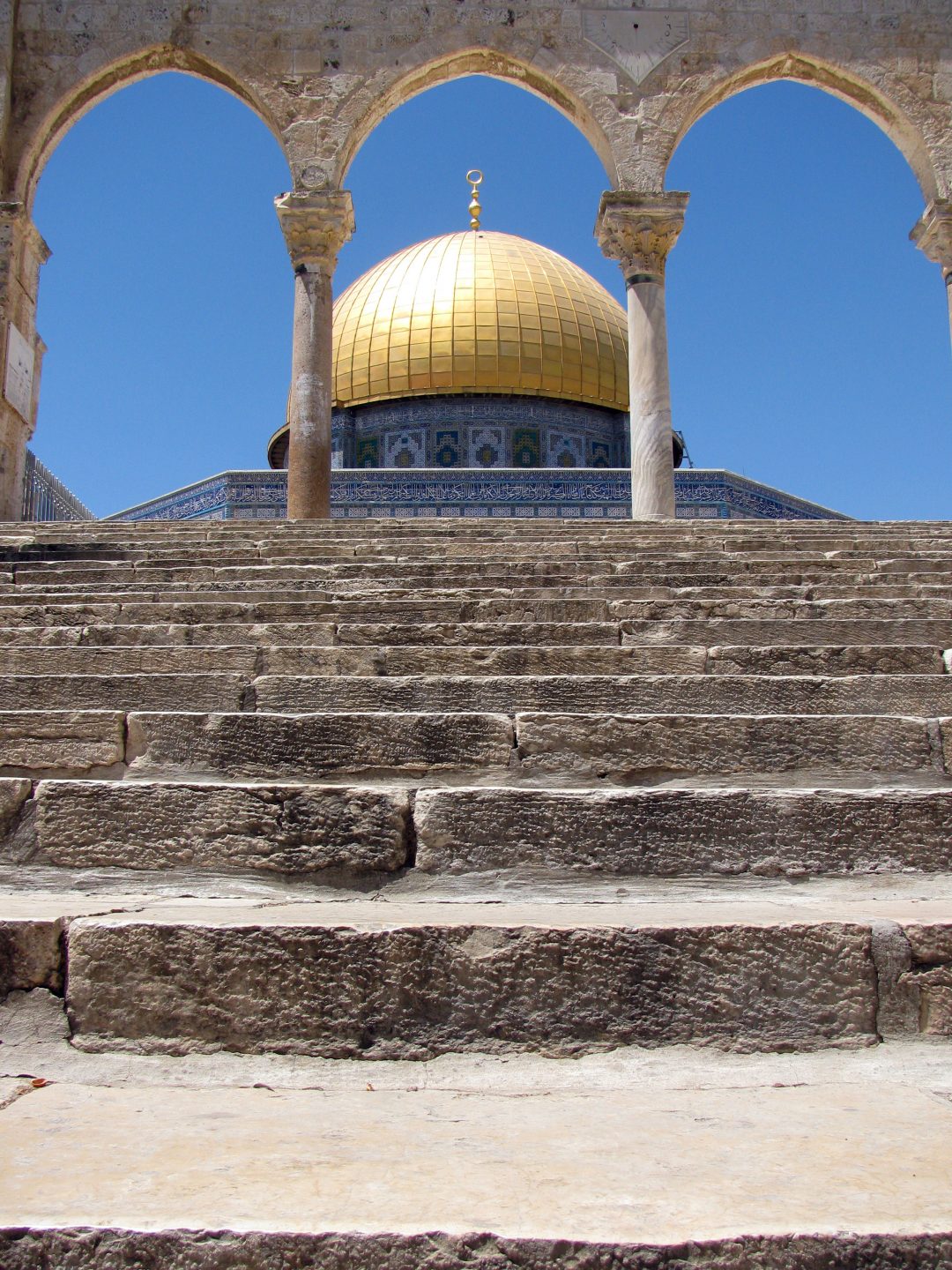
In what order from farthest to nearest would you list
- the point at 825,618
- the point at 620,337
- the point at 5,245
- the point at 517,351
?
the point at 620,337
the point at 517,351
the point at 5,245
the point at 825,618

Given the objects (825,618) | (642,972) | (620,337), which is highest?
(620,337)

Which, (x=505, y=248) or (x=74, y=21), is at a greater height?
(x=505, y=248)

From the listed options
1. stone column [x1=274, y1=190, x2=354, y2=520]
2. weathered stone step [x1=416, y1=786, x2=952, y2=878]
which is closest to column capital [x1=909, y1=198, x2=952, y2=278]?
stone column [x1=274, y1=190, x2=354, y2=520]

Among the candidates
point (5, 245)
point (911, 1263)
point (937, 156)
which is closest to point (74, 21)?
point (5, 245)

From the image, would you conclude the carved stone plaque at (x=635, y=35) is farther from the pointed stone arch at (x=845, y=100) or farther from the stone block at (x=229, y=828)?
the stone block at (x=229, y=828)

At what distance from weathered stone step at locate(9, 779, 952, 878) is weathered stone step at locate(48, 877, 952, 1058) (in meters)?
0.46

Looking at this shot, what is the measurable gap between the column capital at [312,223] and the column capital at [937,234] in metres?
5.65

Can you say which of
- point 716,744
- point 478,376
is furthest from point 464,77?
point 478,376

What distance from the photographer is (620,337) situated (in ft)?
84.3

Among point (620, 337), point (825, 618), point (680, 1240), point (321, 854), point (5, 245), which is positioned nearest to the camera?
point (680, 1240)

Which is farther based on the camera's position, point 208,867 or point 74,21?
Result: point 74,21

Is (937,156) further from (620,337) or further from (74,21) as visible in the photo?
(620,337)

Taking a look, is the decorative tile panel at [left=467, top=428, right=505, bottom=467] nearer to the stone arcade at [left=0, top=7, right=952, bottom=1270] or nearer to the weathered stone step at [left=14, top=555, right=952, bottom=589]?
the weathered stone step at [left=14, top=555, right=952, bottom=589]

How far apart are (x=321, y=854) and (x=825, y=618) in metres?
2.48
